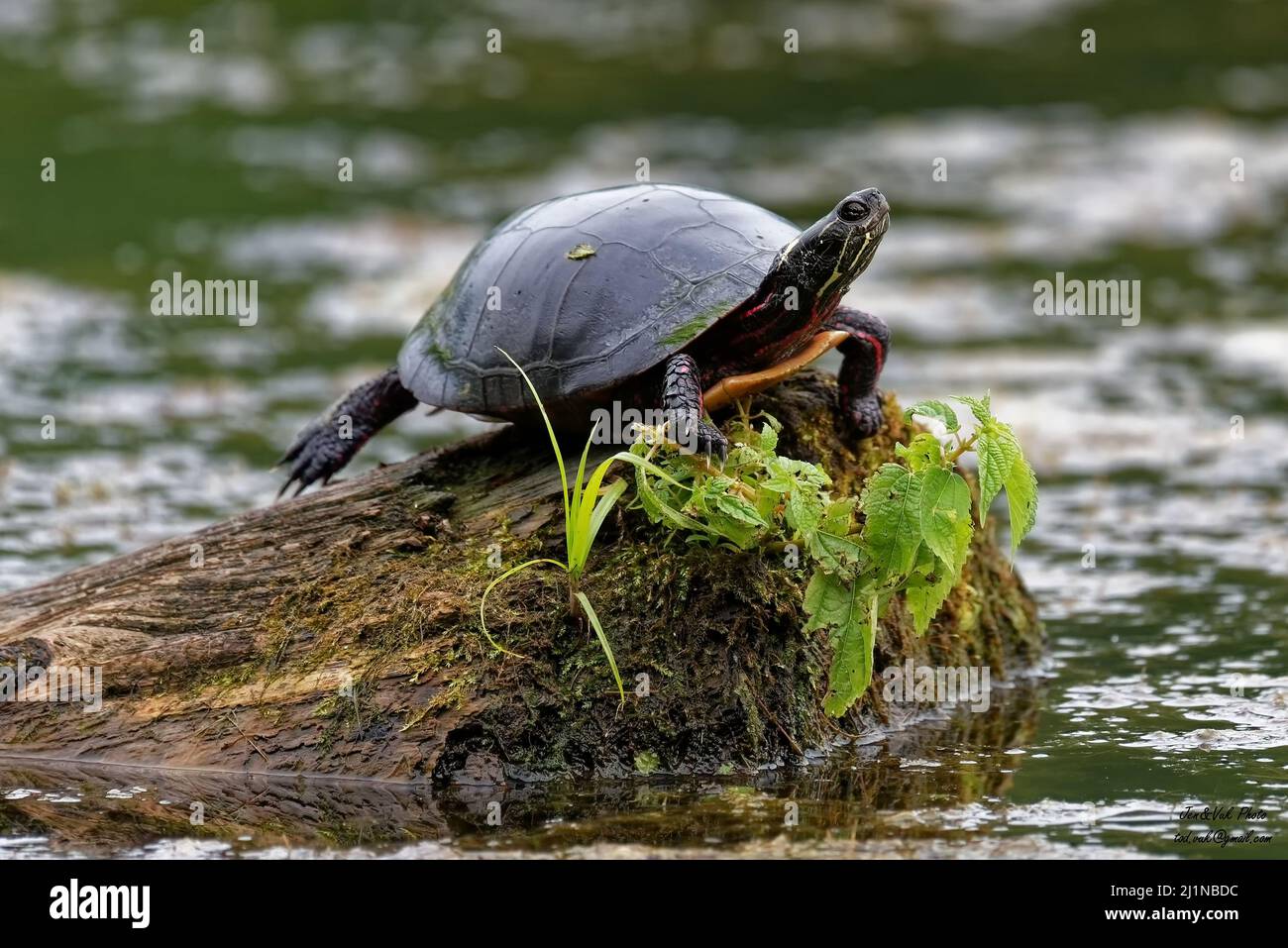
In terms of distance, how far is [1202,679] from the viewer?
7.73 meters

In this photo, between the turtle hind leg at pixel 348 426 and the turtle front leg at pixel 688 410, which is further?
the turtle hind leg at pixel 348 426

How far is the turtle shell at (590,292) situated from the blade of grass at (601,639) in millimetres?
911

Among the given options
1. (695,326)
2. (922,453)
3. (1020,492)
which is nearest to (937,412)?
(922,453)

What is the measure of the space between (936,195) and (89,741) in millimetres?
16290

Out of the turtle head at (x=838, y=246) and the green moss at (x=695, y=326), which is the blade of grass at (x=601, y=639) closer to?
the green moss at (x=695, y=326)

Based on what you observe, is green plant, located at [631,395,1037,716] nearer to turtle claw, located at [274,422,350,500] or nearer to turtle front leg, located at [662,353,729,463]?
turtle front leg, located at [662,353,729,463]

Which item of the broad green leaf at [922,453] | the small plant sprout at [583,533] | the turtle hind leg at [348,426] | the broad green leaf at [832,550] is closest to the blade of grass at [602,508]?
the small plant sprout at [583,533]

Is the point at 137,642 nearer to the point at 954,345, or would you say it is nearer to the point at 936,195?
the point at 954,345

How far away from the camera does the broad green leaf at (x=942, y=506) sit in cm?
575

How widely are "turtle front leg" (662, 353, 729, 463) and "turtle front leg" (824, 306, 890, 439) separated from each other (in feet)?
2.73

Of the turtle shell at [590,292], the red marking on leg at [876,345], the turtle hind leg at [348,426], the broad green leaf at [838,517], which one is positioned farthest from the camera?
the turtle hind leg at [348,426]

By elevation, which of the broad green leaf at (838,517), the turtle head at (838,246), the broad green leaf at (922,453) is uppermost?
the turtle head at (838,246)

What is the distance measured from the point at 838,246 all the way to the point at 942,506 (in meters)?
1.15

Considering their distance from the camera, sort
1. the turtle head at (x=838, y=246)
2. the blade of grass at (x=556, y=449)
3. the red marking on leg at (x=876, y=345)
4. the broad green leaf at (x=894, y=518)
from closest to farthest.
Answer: the broad green leaf at (x=894, y=518) → the blade of grass at (x=556, y=449) → the turtle head at (x=838, y=246) → the red marking on leg at (x=876, y=345)
